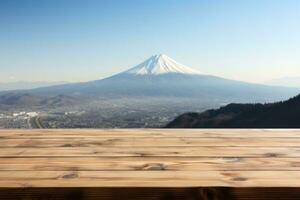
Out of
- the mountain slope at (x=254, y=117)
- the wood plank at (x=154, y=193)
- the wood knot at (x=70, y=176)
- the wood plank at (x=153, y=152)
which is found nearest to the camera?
the wood plank at (x=154, y=193)

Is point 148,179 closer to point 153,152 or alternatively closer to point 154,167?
point 154,167

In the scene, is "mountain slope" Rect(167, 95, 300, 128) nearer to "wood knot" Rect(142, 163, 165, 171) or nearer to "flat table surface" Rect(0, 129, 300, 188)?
"flat table surface" Rect(0, 129, 300, 188)

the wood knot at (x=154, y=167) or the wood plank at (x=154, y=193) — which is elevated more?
the wood knot at (x=154, y=167)

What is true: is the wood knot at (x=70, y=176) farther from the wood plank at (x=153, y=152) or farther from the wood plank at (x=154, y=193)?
the wood plank at (x=153, y=152)

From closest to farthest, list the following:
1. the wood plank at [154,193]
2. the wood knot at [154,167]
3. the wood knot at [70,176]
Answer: the wood plank at [154,193] < the wood knot at [70,176] < the wood knot at [154,167]

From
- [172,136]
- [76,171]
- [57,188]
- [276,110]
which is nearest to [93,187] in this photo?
[57,188]

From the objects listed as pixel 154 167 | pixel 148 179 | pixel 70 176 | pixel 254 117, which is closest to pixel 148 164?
pixel 154 167

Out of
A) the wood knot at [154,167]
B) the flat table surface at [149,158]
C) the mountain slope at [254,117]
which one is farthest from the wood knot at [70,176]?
the mountain slope at [254,117]
